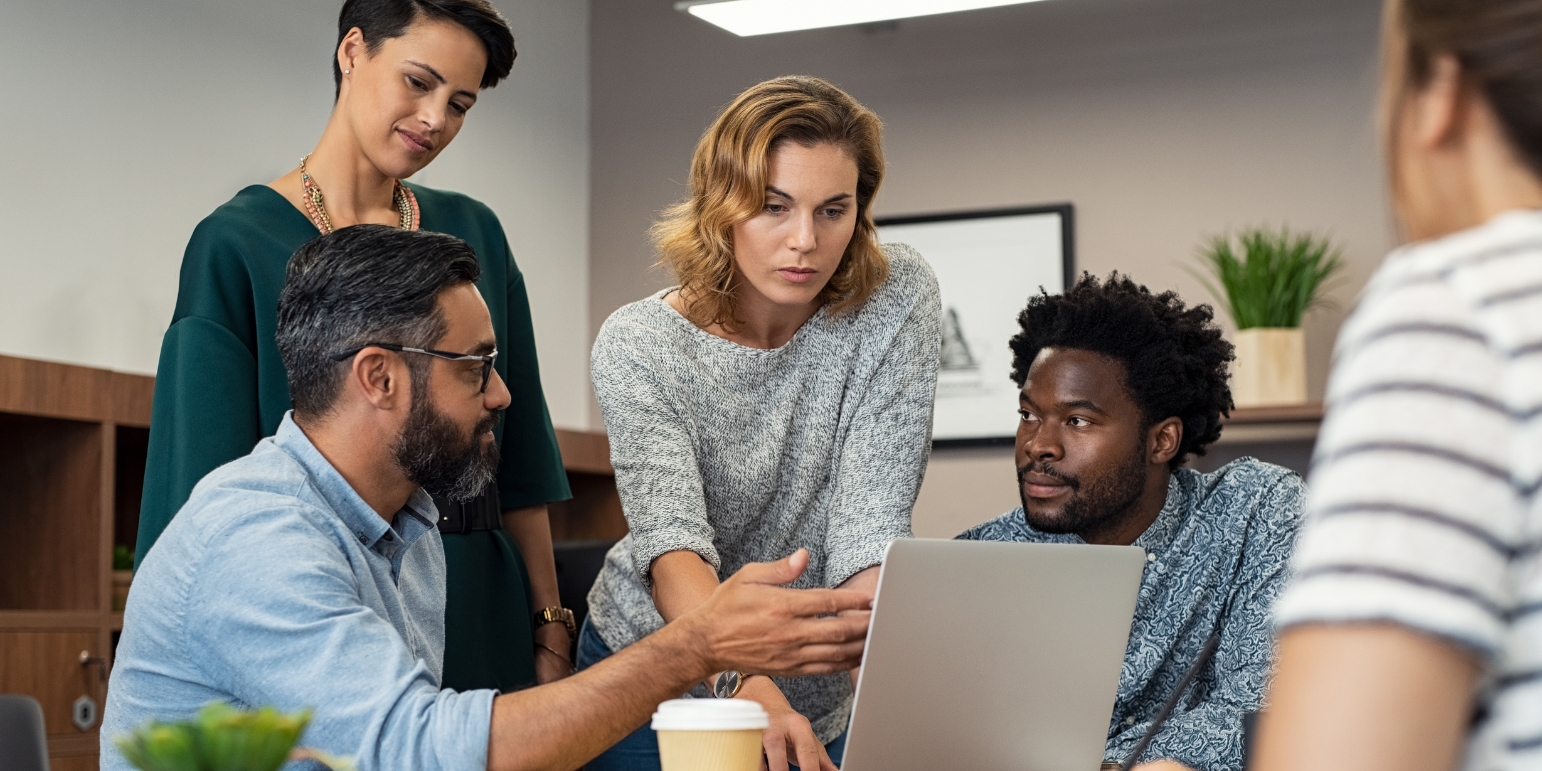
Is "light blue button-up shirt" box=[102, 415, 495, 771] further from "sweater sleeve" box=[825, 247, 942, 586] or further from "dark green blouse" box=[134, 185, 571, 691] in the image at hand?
"sweater sleeve" box=[825, 247, 942, 586]

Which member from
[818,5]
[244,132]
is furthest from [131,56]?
[818,5]

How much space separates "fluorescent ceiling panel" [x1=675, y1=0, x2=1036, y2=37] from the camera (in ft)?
12.3

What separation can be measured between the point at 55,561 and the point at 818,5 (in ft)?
7.32

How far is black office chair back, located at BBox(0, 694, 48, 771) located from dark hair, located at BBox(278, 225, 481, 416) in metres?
0.51

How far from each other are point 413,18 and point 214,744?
52.9 inches

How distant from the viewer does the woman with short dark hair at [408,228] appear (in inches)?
66.8

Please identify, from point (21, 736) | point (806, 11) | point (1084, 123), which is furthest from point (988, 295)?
point (21, 736)

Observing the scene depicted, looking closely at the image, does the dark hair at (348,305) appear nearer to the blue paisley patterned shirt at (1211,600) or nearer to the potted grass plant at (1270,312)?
the blue paisley patterned shirt at (1211,600)

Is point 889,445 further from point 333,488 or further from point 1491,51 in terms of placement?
point 1491,51

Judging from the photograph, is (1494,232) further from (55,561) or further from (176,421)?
(55,561)

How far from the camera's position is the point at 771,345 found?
185 cm

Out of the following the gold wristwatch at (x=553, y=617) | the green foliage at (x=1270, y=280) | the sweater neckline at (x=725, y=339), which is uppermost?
the green foliage at (x=1270, y=280)

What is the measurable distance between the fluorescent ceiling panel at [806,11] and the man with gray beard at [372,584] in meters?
2.45

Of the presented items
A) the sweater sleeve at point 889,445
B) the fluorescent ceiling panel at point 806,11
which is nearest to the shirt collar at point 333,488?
A: the sweater sleeve at point 889,445
